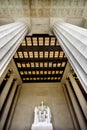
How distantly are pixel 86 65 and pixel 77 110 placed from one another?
10.8 m

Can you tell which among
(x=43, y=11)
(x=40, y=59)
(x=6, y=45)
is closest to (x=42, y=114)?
(x=40, y=59)

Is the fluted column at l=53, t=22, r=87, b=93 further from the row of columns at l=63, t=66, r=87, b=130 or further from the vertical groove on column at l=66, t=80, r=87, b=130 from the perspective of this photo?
the vertical groove on column at l=66, t=80, r=87, b=130

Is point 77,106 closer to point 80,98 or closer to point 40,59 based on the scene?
point 80,98

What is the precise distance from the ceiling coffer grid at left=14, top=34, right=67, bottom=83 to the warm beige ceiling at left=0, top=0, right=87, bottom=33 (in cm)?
283

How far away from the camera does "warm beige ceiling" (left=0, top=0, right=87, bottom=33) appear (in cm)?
764

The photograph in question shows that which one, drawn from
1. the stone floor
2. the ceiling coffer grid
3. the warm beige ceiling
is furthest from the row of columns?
the warm beige ceiling

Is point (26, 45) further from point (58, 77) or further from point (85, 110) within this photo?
point (85, 110)

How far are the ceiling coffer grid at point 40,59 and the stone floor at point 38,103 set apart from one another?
1384mm

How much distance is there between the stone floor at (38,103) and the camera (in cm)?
1275

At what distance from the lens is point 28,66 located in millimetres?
15734

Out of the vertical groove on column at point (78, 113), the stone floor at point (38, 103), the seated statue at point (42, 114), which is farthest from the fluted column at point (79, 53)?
the stone floor at point (38, 103)

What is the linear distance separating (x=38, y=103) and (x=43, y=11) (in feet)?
37.0

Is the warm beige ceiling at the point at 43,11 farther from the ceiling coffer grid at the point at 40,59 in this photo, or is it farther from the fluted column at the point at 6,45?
the fluted column at the point at 6,45

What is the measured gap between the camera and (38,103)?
1529 centimetres
